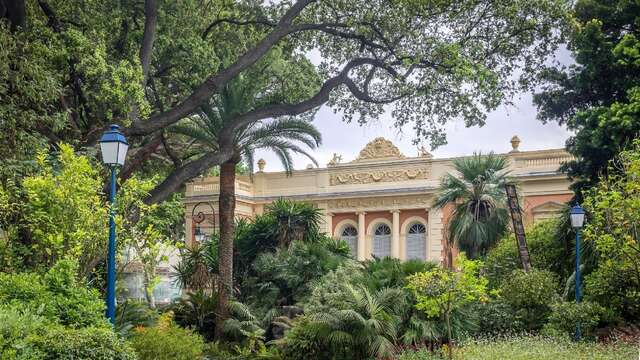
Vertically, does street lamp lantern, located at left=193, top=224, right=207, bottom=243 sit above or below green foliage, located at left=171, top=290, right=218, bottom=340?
above

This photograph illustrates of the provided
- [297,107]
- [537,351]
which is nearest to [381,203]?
[297,107]

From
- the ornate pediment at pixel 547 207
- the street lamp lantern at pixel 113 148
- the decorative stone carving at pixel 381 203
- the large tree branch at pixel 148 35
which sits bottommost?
the street lamp lantern at pixel 113 148

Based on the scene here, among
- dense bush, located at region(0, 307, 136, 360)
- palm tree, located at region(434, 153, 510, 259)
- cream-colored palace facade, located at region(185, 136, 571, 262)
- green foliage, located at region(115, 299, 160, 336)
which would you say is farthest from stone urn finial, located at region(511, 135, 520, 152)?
dense bush, located at region(0, 307, 136, 360)

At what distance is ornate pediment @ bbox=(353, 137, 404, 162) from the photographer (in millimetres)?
35969

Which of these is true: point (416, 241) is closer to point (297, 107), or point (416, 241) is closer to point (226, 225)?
point (226, 225)

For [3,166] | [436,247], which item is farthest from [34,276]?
[436,247]

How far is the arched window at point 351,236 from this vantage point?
121 ft

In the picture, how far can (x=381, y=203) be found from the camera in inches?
1417

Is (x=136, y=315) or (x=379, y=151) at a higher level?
(x=379, y=151)

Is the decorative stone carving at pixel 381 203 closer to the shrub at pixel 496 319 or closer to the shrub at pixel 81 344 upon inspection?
the shrub at pixel 496 319

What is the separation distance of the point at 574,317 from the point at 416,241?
60.3 feet

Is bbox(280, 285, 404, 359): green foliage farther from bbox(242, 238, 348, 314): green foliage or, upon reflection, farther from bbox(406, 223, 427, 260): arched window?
bbox(406, 223, 427, 260): arched window

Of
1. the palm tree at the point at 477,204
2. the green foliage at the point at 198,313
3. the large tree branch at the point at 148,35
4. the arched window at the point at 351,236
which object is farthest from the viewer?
the arched window at the point at 351,236

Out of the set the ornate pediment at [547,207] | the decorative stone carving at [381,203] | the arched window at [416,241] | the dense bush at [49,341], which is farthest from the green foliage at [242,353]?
the arched window at [416,241]
